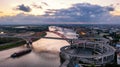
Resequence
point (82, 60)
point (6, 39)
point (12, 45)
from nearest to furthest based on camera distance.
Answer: point (82, 60), point (12, 45), point (6, 39)

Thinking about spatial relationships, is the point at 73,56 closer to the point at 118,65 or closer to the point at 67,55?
the point at 67,55

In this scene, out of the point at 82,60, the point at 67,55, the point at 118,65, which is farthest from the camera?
the point at 67,55

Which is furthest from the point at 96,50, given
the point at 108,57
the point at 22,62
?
the point at 22,62

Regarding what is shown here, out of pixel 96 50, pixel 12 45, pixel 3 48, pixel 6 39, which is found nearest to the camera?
pixel 96 50

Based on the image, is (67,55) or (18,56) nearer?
(67,55)

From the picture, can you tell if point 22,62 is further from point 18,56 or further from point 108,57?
point 108,57

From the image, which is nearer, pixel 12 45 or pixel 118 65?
pixel 118 65

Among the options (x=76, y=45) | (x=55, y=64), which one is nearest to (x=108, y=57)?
(x=55, y=64)

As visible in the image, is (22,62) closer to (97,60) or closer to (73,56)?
(73,56)

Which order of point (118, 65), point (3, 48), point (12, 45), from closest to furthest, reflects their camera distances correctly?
1. point (118, 65)
2. point (3, 48)
3. point (12, 45)
